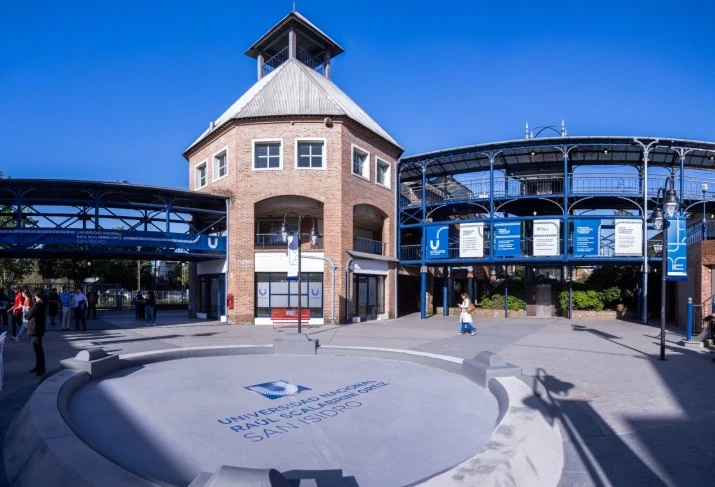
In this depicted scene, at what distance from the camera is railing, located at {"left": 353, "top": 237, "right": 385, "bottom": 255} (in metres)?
25.9

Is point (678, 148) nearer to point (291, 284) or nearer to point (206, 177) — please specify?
point (291, 284)

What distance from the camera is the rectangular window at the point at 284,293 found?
22828 millimetres

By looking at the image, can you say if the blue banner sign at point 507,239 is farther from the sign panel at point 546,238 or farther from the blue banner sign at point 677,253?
the blue banner sign at point 677,253

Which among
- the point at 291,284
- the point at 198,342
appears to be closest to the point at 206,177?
Result: the point at 291,284

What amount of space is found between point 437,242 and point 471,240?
193 centimetres

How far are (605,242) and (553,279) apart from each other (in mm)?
4442

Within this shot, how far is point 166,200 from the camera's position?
882 inches

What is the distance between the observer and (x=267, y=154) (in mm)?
23219

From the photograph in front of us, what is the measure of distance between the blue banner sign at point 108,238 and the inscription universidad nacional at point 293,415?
16.1 meters

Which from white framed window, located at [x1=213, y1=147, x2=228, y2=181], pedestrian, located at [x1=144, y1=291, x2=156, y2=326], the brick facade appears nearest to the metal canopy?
the brick facade

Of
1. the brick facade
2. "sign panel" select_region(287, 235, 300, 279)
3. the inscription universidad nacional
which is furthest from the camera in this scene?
the brick facade

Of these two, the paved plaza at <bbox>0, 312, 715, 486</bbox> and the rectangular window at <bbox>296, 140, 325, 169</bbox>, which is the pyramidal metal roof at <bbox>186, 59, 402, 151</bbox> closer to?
the rectangular window at <bbox>296, 140, 325, 169</bbox>

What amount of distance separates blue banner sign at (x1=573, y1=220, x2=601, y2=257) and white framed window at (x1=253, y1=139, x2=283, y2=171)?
1547cm

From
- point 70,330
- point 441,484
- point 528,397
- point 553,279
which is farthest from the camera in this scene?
point 553,279
